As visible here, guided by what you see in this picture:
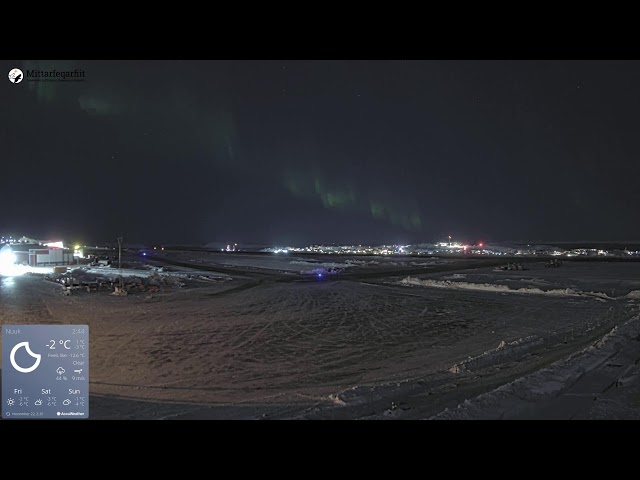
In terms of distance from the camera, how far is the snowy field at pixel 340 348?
7211mm

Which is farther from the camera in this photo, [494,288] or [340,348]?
[494,288]

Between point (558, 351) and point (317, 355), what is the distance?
6.38 m

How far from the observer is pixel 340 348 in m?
12.5

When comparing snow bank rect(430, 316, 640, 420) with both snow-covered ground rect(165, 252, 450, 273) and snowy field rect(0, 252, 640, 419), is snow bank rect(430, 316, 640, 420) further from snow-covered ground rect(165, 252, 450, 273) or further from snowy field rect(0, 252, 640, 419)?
snow-covered ground rect(165, 252, 450, 273)

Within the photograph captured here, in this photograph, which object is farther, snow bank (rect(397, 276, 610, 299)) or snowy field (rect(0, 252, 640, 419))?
snow bank (rect(397, 276, 610, 299))

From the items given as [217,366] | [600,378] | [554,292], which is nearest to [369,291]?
[554,292]
